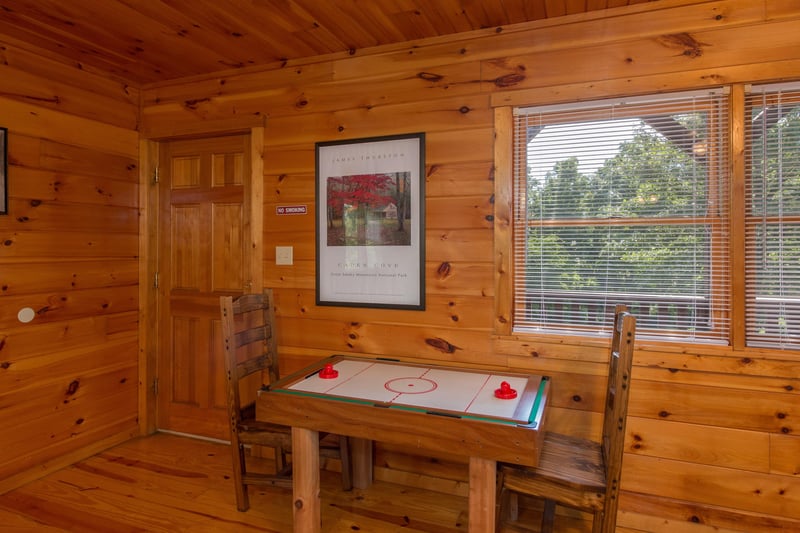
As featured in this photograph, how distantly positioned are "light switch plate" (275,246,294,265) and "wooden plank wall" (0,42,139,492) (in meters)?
1.12

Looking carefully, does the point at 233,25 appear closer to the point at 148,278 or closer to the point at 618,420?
the point at 148,278

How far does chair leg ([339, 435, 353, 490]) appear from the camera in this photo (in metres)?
2.45

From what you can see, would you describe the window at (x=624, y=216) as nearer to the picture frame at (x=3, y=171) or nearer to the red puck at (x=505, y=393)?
the red puck at (x=505, y=393)

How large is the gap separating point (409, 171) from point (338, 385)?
122cm

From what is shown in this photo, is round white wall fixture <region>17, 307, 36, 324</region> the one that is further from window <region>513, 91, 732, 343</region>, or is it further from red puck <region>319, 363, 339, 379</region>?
window <region>513, 91, 732, 343</region>

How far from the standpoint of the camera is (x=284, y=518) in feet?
7.50

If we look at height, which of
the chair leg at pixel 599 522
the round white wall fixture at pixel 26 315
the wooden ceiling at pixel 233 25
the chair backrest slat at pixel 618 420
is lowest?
the chair leg at pixel 599 522

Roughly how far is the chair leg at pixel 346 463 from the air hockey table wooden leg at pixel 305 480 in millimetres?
458

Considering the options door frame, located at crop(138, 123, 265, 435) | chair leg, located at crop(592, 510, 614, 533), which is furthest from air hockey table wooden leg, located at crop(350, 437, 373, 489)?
door frame, located at crop(138, 123, 265, 435)

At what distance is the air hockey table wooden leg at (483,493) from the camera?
1.64 m

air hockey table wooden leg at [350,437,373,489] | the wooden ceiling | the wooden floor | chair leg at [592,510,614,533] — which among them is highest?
the wooden ceiling

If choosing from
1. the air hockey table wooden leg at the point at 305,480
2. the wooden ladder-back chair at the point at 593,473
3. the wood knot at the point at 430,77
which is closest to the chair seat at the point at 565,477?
the wooden ladder-back chair at the point at 593,473

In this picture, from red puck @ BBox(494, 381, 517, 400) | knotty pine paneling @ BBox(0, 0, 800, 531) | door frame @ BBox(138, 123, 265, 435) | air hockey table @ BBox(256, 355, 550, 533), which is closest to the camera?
air hockey table @ BBox(256, 355, 550, 533)

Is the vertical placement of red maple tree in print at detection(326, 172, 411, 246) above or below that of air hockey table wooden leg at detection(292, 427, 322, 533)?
above
